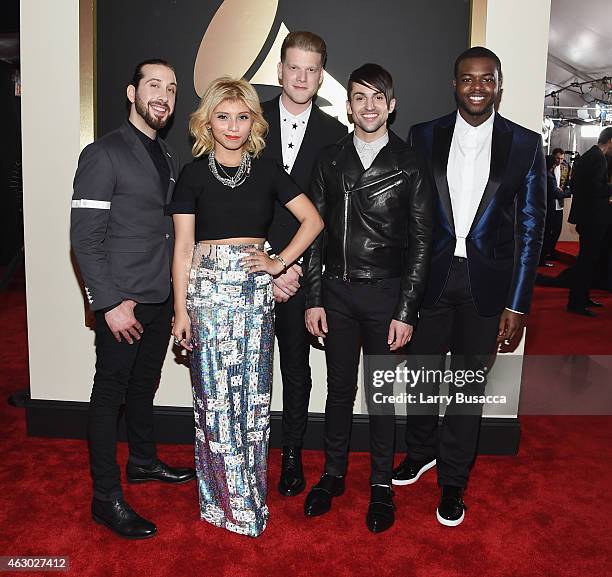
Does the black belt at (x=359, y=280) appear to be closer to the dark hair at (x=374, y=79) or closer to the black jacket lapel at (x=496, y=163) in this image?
the black jacket lapel at (x=496, y=163)

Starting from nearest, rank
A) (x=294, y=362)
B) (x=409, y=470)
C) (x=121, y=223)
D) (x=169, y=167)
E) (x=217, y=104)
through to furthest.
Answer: (x=217, y=104) → (x=121, y=223) → (x=169, y=167) → (x=294, y=362) → (x=409, y=470)

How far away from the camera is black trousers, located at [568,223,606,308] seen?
668 cm

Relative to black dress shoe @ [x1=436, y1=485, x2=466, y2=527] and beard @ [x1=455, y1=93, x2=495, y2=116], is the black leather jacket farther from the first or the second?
black dress shoe @ [x1=436, y1=485, x2=466, y2=527]

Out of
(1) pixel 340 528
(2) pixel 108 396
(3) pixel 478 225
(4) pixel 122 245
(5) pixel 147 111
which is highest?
(5) pixel 147 111

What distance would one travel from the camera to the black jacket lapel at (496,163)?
2.56 metres

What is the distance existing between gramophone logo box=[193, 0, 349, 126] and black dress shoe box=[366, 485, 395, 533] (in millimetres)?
1748

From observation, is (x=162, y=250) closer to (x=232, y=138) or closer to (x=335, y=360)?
(x=232, y=138)

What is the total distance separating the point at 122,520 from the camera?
2.56 m

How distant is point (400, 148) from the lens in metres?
2.56

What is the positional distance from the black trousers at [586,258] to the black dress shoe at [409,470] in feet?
14.1

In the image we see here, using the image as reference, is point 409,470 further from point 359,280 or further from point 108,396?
point 108,396

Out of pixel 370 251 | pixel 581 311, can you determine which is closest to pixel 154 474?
pixel 370 251

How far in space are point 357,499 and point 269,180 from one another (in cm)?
145

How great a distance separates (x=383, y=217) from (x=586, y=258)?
4913 millimetres
